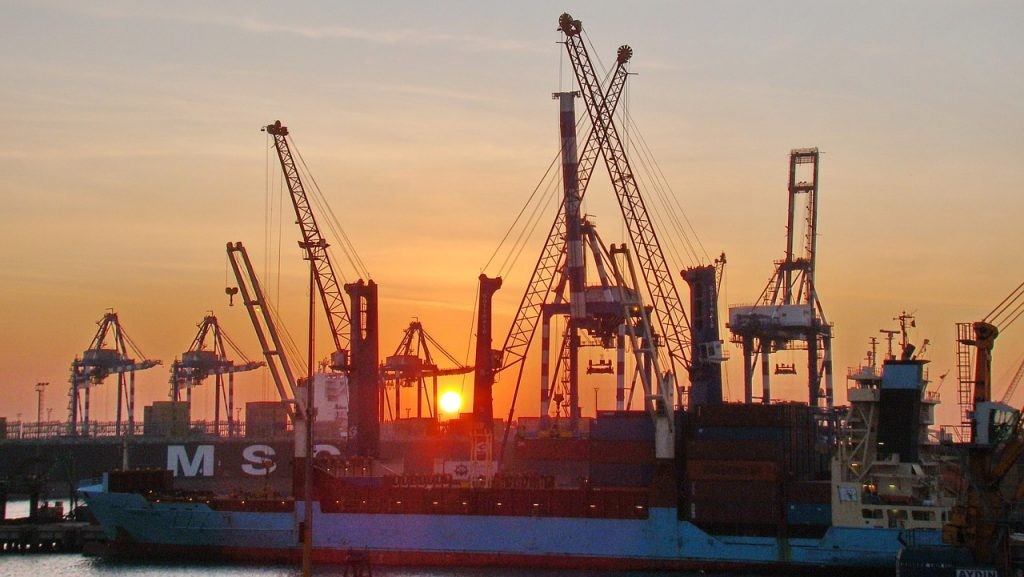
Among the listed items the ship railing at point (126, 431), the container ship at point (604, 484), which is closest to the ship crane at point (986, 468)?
the container ship at point (604, 484)

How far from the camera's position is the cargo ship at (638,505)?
64.7m

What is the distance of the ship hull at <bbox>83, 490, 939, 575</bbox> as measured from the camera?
64688 millimetres

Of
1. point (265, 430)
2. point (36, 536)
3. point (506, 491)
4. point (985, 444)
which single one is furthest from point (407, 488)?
point (265, 430)

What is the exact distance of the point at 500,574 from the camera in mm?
67062

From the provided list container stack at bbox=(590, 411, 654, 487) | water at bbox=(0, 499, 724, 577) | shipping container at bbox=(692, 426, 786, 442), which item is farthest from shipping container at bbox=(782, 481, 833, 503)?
container stack at bbox=(590, 411, 654, 487)

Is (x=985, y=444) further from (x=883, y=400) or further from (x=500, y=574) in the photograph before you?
(x=500, y=574)

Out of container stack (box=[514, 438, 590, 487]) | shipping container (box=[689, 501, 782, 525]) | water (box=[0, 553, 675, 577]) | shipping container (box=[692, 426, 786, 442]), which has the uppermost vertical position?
shipping container (box=[692, 426, 786, 442])

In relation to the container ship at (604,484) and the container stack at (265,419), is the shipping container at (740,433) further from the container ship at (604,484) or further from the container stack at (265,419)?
the container stack at (265,419)

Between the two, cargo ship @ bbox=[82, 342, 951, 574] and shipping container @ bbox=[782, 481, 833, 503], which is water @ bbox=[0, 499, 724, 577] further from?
shipping container @ bbox=[782, 481, 833, 503]

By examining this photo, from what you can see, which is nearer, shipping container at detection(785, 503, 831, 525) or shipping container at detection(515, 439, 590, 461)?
shipping container at detection(785, 503, 831, 525)

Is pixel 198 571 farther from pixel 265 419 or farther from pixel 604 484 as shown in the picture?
pixel 265 419

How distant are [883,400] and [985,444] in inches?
498

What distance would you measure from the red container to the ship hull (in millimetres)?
2567

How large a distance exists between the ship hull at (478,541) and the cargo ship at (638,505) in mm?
72
